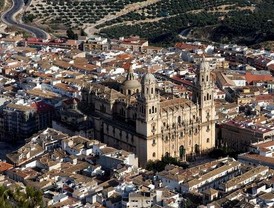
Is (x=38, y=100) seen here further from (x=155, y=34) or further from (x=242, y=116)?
(x=155, y=34)

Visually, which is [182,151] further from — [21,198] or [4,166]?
[21,198]

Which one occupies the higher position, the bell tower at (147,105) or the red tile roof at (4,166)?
the bell tower at (147,105)

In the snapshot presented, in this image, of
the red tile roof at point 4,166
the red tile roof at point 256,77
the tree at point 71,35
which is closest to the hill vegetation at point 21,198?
the red tile roof at point 4,166

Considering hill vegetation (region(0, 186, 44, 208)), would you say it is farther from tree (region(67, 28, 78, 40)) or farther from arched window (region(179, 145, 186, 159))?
tree (region(67, 28, 78, 40))

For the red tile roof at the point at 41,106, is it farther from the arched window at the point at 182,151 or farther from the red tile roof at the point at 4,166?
the arched window at the point at 182,151

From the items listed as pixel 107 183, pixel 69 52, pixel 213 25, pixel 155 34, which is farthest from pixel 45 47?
pixel 107 183

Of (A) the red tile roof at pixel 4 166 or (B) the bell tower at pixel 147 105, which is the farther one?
(B) the bell tower at pixel 147 105

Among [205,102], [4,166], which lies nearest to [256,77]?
[205,102]

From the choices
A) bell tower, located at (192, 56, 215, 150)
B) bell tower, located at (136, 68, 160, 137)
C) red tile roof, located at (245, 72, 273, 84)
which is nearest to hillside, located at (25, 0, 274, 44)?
red tile roof, located at (245, 72, 273, 84)
